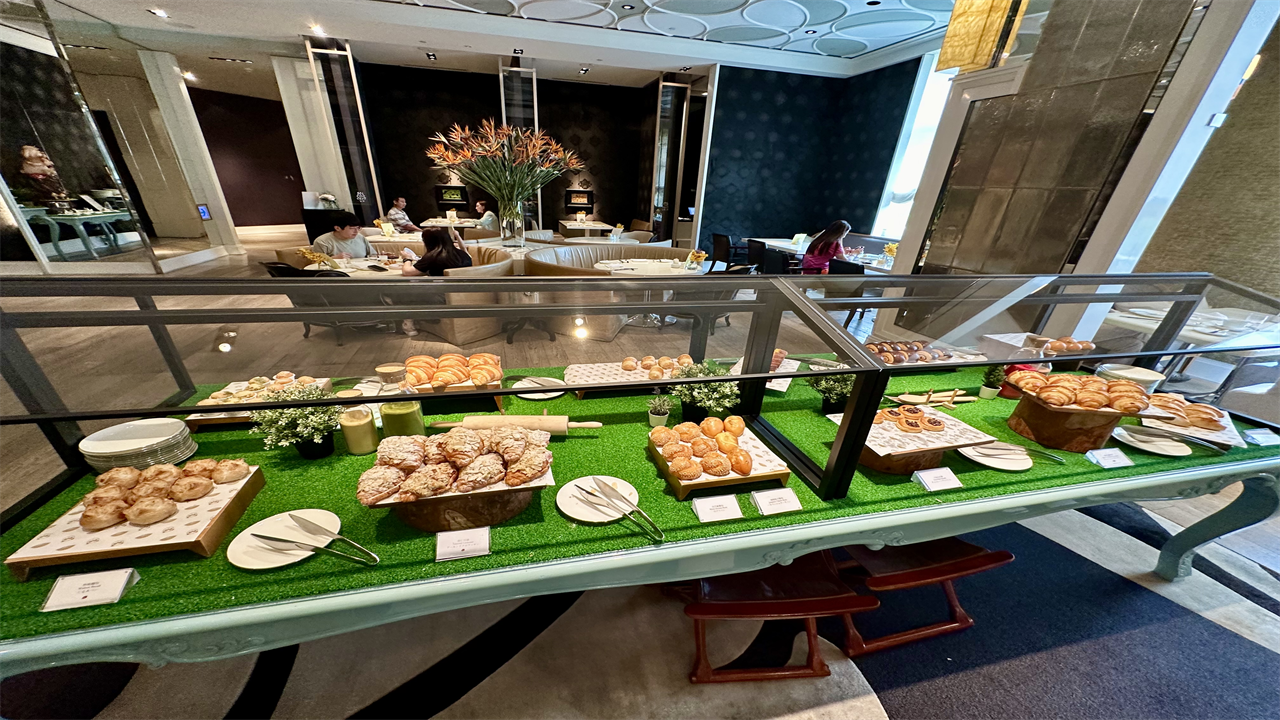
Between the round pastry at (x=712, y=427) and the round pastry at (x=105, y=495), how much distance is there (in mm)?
1478

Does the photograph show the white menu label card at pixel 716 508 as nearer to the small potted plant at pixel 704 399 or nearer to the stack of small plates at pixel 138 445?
the small potted plant at pixel 704 399

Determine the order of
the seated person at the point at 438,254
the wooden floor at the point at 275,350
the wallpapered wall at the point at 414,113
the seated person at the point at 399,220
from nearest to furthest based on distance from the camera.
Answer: the wooden floor at the point at 275,350, the seated person at the point at 438,254, the seated person at the point at 399,220, the wallpapered wall at the point at 414,113

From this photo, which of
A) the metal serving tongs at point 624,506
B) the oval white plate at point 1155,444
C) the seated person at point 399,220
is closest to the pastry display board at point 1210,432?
the oval white plate at point 1155,444

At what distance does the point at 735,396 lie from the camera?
1514 mm

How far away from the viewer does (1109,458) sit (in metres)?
1.49

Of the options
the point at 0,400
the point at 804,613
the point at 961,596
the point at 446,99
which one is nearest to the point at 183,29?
the point at 446,99

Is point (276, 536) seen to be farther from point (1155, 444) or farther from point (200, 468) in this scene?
point (1155, 444)

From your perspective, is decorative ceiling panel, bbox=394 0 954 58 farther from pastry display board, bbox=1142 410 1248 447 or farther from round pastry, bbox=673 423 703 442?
round pastry, bbox=673 423 703 442

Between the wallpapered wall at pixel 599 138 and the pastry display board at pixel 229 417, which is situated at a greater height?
the wallpapered wall at pixel 599 138

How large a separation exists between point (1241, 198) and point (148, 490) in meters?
5.78

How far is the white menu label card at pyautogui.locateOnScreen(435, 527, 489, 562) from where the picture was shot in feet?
3.28

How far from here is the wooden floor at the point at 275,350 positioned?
117cm

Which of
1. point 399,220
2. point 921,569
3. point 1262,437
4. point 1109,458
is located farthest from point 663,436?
point 399,220

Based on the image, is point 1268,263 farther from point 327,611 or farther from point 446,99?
point 446,99
